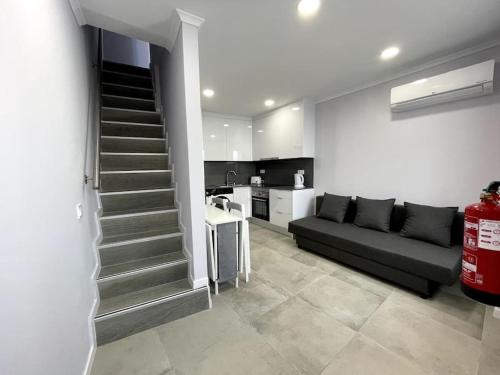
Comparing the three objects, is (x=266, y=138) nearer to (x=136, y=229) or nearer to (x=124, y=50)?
(x=136, y=229)

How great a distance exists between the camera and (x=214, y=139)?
4.64m

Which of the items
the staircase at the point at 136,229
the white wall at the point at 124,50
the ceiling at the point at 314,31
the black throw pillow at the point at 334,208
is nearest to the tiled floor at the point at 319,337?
the staircase at the point at 136,229

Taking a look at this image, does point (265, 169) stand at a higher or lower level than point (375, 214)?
higher

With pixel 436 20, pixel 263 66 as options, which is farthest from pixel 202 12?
pixel 436 20

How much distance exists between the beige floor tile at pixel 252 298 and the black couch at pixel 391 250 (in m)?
1.04

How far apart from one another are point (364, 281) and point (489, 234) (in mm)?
1956

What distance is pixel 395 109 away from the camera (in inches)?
107

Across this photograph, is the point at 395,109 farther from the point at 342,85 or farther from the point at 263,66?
the point at 263,66

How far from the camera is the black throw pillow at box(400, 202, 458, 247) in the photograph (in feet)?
7.29

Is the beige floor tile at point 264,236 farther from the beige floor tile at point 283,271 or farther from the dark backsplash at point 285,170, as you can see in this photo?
the dark backsplash at point 285,170

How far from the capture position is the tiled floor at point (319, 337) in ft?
4.42

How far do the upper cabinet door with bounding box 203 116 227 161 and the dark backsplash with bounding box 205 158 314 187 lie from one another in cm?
35

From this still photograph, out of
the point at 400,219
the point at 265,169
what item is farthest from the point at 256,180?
the point at 400,219

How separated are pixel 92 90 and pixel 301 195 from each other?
340cm
